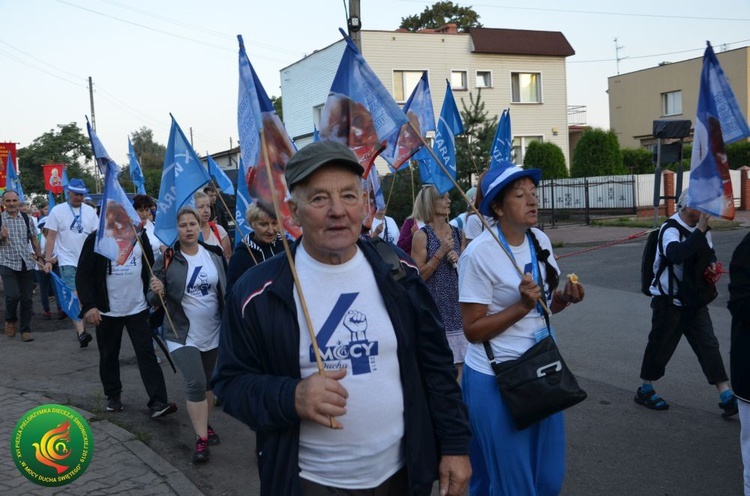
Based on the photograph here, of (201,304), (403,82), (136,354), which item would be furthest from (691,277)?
(403,82)

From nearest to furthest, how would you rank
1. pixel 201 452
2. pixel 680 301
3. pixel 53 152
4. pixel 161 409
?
pixel 201 452, pixel 680 301, pixel 161 409, pixel 53 152

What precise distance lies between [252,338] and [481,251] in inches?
61.9

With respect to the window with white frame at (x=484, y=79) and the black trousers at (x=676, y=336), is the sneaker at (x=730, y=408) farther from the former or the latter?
the window with white frame at (x=484, y=79)

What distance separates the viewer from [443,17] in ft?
177

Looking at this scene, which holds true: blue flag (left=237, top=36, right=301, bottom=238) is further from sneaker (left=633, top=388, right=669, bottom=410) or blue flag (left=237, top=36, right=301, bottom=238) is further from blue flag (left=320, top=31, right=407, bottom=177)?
sneaker (left=633, top=388, right=669, bottom=410)

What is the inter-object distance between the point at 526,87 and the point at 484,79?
8.04 feet

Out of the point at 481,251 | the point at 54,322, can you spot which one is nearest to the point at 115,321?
the point at 481,251

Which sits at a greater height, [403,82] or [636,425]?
[403,82]

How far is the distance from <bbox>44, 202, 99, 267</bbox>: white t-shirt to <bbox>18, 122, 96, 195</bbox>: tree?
34.8 metres

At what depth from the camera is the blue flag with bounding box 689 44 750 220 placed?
4.50 meters

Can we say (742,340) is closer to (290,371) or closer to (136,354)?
(290,371)

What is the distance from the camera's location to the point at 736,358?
3.87 meters

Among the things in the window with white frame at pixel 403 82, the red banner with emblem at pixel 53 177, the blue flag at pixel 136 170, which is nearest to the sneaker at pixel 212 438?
the blue flag at pixel 136 170

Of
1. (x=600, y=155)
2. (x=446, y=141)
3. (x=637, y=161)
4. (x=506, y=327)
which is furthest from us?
(x=637, y=161)
